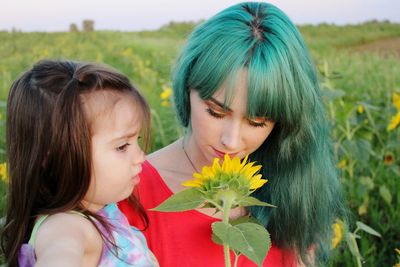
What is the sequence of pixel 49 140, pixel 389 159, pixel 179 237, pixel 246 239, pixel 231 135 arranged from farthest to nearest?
pixel 389 159 < pixel 179 237 < pixel 231 135 < pixel 49 140 < pixel 246 239

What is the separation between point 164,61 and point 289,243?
189 inches

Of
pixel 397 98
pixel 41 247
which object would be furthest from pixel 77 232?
pixel 397 98

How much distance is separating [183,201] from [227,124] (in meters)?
0.31

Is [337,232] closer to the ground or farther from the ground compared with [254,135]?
closer to the ground

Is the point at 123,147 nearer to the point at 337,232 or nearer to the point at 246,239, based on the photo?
the point at 246,239

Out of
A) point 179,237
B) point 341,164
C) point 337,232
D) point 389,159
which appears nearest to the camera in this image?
point 179,237

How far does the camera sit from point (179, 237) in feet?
4.22

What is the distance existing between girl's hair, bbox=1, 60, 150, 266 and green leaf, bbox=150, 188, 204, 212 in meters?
0.17

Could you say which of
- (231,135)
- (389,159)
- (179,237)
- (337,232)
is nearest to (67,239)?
(231,135)

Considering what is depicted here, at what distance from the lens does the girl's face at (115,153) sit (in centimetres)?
91

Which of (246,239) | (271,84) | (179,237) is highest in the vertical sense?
(271,84)

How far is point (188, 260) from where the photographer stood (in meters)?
1.27

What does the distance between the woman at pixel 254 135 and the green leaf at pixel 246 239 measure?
0.31 metres

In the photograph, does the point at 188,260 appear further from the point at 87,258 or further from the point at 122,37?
the point at 122,37
